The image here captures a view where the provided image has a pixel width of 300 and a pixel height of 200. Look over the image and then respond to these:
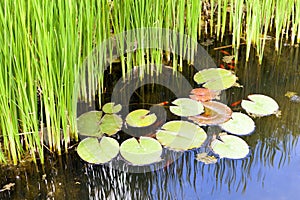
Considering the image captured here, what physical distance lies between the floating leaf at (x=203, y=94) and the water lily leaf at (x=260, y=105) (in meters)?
0.15

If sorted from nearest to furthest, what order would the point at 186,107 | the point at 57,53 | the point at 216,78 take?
the point at 57,53
the point at 186,107
the point at 216,78

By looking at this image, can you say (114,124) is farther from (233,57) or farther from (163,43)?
(233,57)

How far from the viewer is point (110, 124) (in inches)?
76.0

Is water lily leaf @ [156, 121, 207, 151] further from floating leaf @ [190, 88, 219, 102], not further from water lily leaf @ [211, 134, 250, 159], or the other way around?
floating leaf @ [190, 88, 219, 102]

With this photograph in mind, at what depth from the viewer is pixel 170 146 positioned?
5.95 ft

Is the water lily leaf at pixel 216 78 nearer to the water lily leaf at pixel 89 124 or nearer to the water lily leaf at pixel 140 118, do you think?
the water lily leaf at pixel 140 118

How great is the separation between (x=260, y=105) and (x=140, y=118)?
23.0 inches

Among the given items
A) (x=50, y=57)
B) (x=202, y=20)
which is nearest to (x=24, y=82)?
(x=50, y=57)

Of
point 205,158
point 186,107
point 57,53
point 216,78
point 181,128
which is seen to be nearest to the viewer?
point 57,53

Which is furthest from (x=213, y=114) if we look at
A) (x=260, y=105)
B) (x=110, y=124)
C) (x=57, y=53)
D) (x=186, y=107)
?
(x=57, y=53)

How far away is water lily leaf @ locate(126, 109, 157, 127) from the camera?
1941 millimetres

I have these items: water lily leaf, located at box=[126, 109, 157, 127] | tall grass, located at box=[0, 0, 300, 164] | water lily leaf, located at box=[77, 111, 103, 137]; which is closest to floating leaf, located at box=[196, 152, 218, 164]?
water lily leaf, located at box=[126, 109, 157, 127]

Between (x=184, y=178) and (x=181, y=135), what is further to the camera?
(x=181, y=135)

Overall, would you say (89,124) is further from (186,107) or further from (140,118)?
(186,107)
